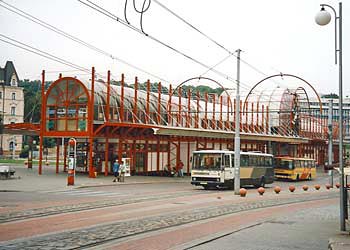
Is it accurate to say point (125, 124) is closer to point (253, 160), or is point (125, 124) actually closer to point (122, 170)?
point (122, 170)

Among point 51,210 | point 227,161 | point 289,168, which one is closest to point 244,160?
point 227,161

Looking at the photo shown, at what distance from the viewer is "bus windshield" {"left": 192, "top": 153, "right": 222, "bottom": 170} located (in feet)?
119

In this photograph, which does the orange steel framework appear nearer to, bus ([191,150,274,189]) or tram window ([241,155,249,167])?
tram window ([241,155,249,167])

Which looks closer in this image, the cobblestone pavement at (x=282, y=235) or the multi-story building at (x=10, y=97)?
the cobblestone pavement at (x=282, y=235)

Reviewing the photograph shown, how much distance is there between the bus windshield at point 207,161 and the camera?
36.4 m

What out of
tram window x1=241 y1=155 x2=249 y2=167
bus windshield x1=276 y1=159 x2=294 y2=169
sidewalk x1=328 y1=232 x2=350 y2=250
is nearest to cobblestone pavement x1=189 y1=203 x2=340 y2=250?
sidewalk x1=328 y1=232 x2=350 y2=250

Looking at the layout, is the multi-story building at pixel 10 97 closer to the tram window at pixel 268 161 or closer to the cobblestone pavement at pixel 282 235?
the tram window at pixel 268 161

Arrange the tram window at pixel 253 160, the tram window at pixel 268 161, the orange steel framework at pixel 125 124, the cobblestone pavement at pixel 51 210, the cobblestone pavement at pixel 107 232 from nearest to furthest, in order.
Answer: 1. the cobblestone pavement at pixel 107 232
2. the cobblestone pavement at pixel 51 210
3. the tram window at pixel 253 160
4. the tram window at pixel 268 161
5. the orange steel framework at pixel 125 124

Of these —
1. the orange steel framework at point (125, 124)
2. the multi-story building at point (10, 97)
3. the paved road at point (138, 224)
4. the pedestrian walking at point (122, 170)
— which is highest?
the multi-story building at point (10, 97)

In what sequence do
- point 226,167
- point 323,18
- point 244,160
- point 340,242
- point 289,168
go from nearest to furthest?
point 340,242 < point 323,18 < point 226,167 < point 244,160 < point 289,168

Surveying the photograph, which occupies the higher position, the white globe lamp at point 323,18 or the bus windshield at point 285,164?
the white globe lamp at point 323,18

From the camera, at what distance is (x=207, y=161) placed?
3656cm

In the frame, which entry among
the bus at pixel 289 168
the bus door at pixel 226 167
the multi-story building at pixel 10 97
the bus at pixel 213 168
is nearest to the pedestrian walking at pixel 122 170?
the bus at pixel 213 168

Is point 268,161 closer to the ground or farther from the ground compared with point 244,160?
closer to the ground
